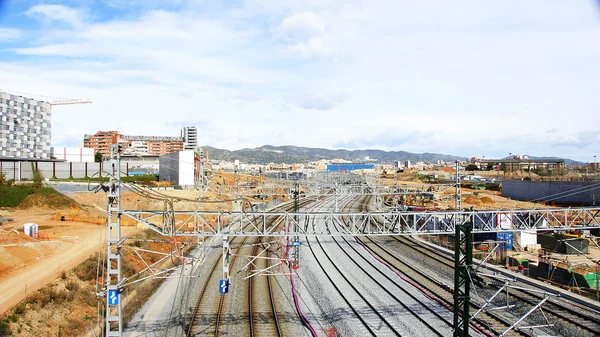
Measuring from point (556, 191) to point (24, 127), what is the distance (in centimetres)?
7663

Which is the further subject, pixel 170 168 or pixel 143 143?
pixel 143 143

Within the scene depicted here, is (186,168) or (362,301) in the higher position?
(186,168)

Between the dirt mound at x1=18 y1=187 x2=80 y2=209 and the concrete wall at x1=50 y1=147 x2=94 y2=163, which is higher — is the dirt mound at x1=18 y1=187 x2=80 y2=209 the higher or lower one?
the lower one

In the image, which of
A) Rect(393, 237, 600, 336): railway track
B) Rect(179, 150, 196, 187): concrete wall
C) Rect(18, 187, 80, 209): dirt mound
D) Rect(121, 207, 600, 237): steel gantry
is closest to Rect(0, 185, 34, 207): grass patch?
Rect(18, 187, 80, 209): dirt mound

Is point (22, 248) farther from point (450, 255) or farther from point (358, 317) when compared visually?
point (450, 255)

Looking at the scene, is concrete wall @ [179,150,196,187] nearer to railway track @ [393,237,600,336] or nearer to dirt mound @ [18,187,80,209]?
dirt mound @ [18,187,80,209]

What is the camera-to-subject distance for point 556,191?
45.8m

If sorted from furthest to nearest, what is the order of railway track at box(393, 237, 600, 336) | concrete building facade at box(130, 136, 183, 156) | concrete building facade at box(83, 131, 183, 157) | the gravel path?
concrete building facade at box(130, 136, 183, 156)
concrete building facade at box(83, 131, 183, 157)
the gravel path
railway track at box(393, 237, 600, 336)

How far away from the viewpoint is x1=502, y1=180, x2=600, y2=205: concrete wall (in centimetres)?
4072

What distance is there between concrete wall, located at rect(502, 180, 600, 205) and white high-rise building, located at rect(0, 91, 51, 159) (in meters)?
73.6

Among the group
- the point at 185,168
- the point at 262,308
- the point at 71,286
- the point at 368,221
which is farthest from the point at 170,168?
the point at 262,308

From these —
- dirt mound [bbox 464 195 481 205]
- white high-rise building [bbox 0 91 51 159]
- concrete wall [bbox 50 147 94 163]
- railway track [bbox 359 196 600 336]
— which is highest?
white high-rise building [bbox 0 91 51 159]

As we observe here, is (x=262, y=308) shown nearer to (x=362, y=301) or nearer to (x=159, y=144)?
(x=362, y=301)

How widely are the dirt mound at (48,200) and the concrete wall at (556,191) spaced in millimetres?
48364
